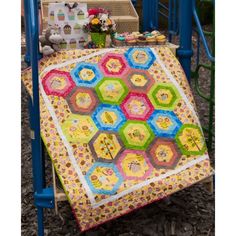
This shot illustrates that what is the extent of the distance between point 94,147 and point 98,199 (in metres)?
0.34

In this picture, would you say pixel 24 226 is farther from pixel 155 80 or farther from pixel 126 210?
pixel 155 80

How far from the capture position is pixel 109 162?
264cm

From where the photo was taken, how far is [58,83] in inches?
113

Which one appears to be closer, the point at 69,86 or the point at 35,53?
the point at 35,53

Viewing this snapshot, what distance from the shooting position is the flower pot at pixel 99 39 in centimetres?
347

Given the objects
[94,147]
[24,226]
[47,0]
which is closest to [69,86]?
[94,147]

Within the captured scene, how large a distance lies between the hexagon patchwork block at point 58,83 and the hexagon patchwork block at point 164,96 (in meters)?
0.52

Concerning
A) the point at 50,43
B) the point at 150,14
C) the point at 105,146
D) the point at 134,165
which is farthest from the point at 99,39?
the point at 134,165

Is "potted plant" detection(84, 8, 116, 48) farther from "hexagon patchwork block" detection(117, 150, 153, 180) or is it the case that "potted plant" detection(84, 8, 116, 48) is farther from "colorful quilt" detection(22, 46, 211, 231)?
"hexagon patchwork block" detection(117, 150, 153, 180)

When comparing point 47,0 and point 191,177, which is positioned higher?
point 47,0

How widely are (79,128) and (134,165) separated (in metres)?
0.39

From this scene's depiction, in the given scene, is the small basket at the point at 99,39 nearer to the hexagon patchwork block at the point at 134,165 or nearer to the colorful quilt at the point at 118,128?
the colorful quilt at the point at 118,128

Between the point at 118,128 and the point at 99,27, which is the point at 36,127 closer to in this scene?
the point at 118,128

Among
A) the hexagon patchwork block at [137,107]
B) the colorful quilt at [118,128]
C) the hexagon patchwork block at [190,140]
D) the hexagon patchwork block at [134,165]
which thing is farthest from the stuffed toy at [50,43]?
the hexagon patchwork block at [190,140]
